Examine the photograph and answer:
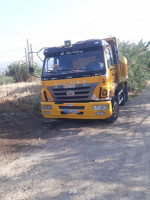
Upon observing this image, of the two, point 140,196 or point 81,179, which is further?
point 81,179

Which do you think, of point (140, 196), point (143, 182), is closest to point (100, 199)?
point (140, 196)

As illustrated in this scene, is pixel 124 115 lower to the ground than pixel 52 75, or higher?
lower

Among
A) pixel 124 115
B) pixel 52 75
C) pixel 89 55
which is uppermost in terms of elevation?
pixel 89 55

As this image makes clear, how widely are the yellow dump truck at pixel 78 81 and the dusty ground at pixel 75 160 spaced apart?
746mm

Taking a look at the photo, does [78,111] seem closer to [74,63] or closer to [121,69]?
[74,63]

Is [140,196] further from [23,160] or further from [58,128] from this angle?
[58,128]

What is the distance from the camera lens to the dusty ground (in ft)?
10.6

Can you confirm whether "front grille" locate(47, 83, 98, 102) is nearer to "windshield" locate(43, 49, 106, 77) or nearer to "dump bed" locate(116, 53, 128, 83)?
"windshield" locate(43, 49, 106, 77)

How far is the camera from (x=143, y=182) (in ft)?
11.0

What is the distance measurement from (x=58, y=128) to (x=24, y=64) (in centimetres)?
2047

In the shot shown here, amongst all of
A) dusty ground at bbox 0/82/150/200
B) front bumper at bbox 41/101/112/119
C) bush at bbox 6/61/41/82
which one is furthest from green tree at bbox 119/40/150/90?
bush at bbox 6/61/41/82

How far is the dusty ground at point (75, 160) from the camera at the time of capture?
3219 millimetres

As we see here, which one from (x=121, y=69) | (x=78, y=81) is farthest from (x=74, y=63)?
(x=121, y=69)

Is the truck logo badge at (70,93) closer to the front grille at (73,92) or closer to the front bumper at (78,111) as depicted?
the front grille at (73,92)
